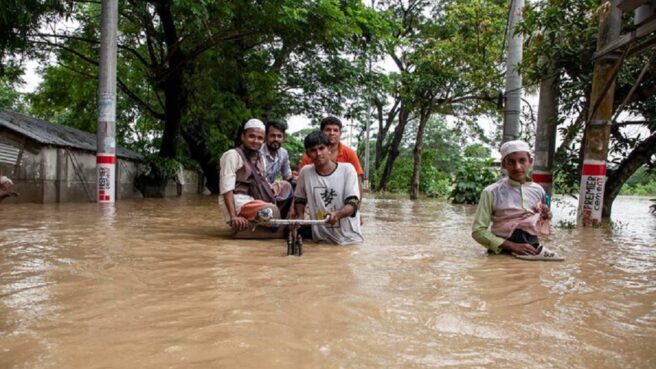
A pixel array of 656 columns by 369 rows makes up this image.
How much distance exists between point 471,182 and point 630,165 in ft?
25.0

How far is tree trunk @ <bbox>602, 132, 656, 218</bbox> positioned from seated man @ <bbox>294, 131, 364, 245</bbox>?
22.8ft

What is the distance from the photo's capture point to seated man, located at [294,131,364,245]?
5.21m

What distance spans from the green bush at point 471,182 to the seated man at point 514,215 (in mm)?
12530

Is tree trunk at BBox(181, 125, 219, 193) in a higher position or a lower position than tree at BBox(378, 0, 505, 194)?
lower

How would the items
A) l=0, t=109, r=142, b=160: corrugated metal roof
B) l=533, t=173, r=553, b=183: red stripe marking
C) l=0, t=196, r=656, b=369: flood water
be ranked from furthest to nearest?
l=0, t=109, r=142, b=160: corrugated metal roof, l=533, t=173, r=553, b=183: red stripe marking, l=0, t=196, r=656, b=369: flood water

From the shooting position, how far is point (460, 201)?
56.8 ft

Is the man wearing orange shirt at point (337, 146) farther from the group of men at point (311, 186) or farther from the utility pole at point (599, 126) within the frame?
the utility pole at point (599, 126)

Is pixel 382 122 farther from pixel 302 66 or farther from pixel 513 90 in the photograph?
pixel 513 90

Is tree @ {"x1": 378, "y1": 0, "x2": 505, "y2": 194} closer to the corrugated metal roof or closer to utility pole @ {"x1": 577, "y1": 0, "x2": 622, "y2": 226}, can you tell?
utility pole @ {"x1": 577, "y1": 0, "x2": 622, "y2": 226}

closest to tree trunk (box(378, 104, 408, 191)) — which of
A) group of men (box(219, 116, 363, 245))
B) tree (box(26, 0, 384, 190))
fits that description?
tree (box(26, 0, 384, 190))

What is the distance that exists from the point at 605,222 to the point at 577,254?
491 cm

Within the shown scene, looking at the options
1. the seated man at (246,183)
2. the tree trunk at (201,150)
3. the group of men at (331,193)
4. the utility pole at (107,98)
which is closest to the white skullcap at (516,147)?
the group of men at (331,193)

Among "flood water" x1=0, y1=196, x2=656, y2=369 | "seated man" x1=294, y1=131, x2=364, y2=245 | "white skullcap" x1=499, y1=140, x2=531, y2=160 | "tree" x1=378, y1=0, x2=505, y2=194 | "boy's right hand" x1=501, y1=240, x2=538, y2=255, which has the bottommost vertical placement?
"flood water" x1=0, y1=196, x2=656, y2=369

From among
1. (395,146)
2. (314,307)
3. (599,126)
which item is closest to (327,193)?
(314,307)
